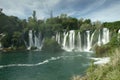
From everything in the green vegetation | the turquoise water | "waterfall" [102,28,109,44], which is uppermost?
"waterfall" [102,28,109,44]

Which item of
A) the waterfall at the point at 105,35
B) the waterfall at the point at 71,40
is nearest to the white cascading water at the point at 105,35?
the waterfall at the point at 105,35

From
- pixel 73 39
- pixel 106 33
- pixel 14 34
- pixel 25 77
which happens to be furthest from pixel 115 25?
pixel 25 77

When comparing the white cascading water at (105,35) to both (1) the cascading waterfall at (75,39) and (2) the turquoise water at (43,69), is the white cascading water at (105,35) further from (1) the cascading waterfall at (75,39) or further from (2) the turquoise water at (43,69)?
(2) the turquoise water at (43,69)

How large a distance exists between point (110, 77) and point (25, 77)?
43.9 ft

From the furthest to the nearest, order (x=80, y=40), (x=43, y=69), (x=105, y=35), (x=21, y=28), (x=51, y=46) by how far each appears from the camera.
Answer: (x=21, y=28) → (x=80, y=40) → (x=51, y=46) → (x=105, y=35) → (x=43, y=69)

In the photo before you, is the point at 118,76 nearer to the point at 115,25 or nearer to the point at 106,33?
the point at 106,33

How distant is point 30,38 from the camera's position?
64.6m

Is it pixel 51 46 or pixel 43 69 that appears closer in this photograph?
pixel 43 69

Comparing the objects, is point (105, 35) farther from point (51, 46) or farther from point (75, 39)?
point (51, 46)

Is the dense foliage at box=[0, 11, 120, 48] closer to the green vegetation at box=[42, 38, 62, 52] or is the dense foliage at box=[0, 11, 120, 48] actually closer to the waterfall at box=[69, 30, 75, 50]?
the waterfall at box=[69, 30, 75, 50]

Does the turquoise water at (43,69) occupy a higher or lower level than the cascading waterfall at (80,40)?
lower

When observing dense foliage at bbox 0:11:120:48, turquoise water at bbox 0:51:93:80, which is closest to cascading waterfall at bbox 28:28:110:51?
dense foliage at bbox 0:11:120:48

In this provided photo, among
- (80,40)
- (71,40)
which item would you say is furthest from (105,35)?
(71,40)

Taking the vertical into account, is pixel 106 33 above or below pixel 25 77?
above
